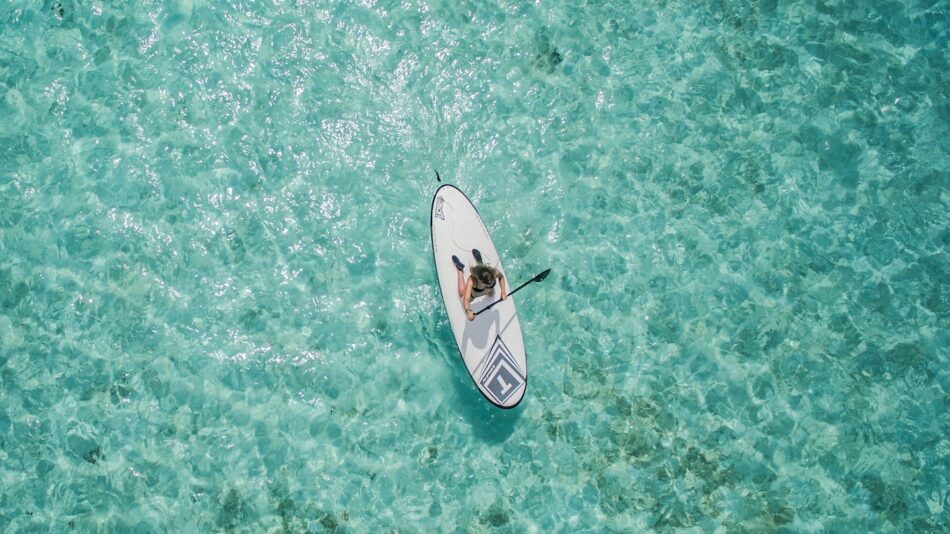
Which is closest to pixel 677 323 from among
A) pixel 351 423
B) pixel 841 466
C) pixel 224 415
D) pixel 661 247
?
pixel 661 247

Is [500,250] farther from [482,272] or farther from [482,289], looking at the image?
[482,272]

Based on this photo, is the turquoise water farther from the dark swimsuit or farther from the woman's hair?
the woman's hair

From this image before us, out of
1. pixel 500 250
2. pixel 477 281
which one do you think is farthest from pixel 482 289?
pixel 500 250

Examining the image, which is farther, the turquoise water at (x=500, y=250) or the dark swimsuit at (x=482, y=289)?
the turquoise water at (x=500, y=250)

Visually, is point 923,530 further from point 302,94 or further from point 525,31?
point 302,94

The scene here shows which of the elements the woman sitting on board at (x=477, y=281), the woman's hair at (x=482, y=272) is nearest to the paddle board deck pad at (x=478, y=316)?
the woman sitting on board at (x=477, y=281)

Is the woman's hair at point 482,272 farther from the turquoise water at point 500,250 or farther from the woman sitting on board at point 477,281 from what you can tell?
the turquoise water at point 500,250
